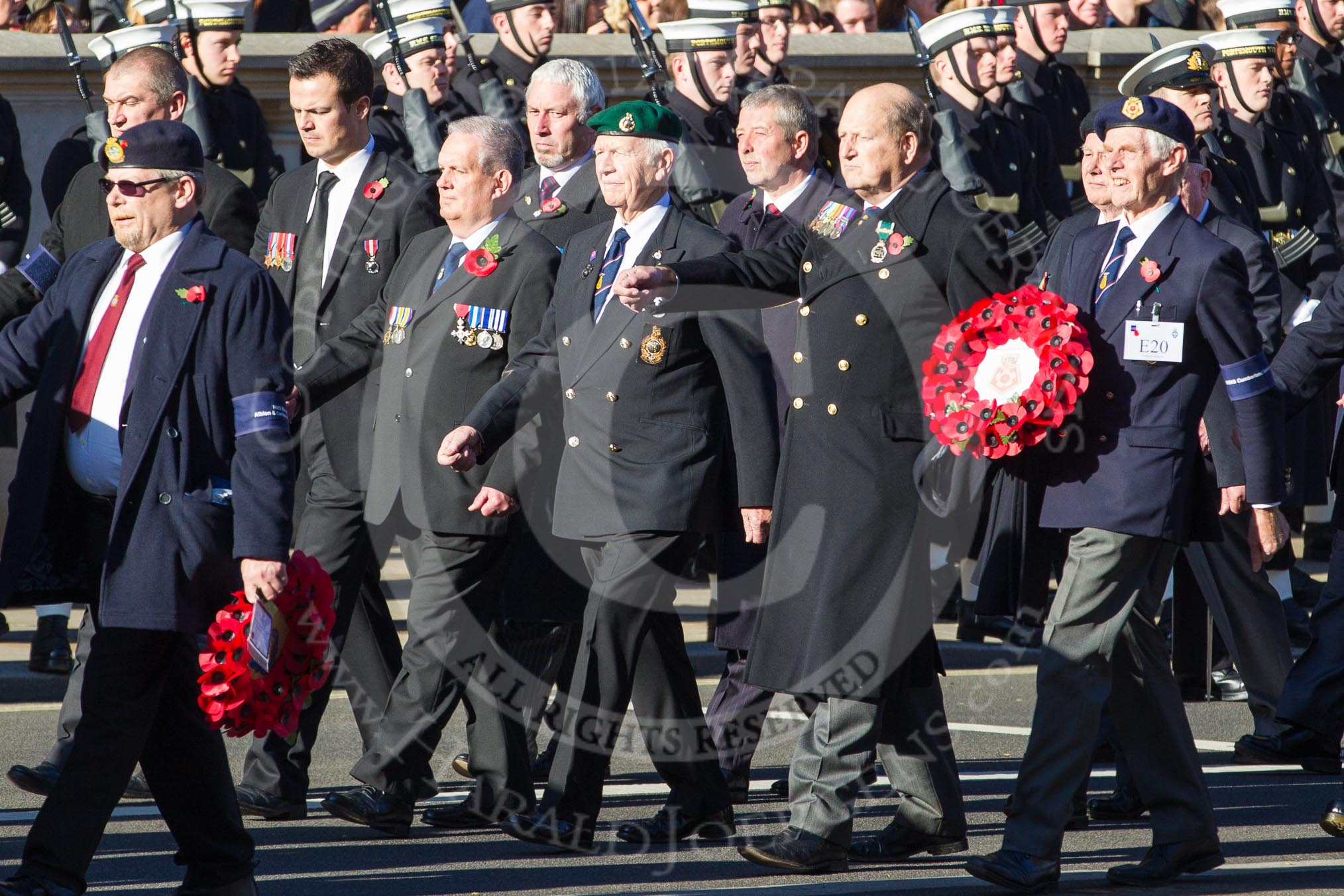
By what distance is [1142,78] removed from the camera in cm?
840

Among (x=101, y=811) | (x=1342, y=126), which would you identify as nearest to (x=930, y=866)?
(x=101, y=811)

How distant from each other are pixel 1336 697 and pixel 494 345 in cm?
274

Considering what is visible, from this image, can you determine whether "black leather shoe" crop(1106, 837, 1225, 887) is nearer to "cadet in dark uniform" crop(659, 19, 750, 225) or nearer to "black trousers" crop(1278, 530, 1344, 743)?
"black trousers" crop(1278, 530, 1344, 743)

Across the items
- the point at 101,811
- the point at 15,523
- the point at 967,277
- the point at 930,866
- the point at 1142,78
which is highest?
the point at 1142,78

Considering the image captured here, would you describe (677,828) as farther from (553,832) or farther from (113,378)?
(113,378)

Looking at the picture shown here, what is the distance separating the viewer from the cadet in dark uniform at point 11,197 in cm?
939

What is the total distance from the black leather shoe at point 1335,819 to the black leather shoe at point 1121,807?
55 cm

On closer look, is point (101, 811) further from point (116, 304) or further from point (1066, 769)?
point (1066, 769)

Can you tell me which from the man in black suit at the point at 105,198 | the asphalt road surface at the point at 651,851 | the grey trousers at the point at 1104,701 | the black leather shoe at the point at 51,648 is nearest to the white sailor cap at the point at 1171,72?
the asphalt road surface at the point at 651,851

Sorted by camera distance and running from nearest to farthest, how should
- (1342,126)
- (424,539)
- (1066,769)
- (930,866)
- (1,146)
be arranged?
(1066,769)
(930,866)
(424,539)
(1,146)
(1342,126)

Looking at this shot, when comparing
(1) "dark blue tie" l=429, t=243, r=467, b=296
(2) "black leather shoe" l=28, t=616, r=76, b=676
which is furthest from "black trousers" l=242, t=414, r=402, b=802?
(2) "black leather shoe" l=28, t=616, r=76, b=676

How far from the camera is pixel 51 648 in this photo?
8.66m

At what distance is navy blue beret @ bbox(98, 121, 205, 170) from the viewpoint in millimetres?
5578

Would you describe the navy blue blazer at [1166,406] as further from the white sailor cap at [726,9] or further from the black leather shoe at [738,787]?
the white sailor cap at [726,9]
